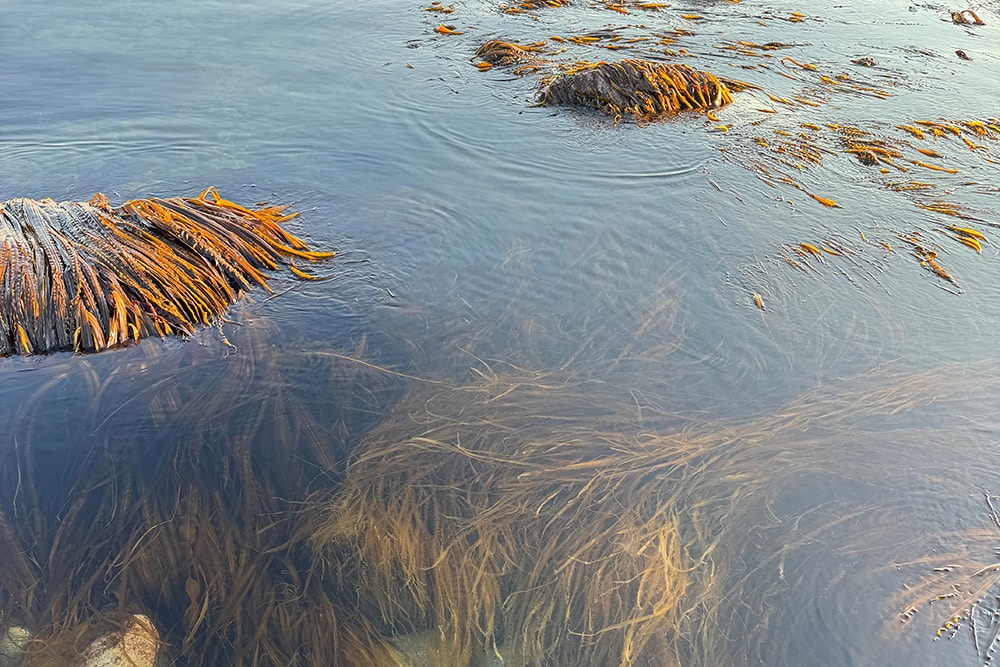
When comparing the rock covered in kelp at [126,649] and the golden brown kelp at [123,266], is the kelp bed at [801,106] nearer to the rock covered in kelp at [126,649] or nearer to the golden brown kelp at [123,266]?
the golden brown kelp at [123,266]

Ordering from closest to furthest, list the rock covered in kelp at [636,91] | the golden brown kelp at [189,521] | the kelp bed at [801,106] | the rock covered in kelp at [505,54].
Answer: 1. the golden brown kelp at [189,521]
2. the kelp bed at [801,106]
3. the rock covered in kelp at [636,91]
4. the rock covered in kelp at [505,54]

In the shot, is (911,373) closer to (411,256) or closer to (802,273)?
(802,273)

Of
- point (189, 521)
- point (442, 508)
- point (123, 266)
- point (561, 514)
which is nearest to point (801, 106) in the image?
point (561, 514)

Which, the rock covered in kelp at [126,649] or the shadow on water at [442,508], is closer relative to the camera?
the rock covered in kelp at [126,649]

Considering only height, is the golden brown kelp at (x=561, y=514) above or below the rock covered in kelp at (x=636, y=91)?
below

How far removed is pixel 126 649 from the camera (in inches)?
86.0

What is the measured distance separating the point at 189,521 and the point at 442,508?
2.99 ft

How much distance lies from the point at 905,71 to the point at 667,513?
20.3ft

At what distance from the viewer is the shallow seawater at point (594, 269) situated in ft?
9.00

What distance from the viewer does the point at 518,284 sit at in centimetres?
389

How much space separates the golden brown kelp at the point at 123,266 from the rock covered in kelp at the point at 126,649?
1470 millimetres

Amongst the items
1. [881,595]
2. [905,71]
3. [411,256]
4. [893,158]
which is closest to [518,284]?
[411,256]

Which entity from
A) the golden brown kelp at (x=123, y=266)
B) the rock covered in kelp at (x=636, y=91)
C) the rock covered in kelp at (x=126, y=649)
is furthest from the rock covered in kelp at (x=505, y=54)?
the rock covered in kelp at (x=126, y=649)

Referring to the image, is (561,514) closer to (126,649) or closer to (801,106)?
(126,649)
